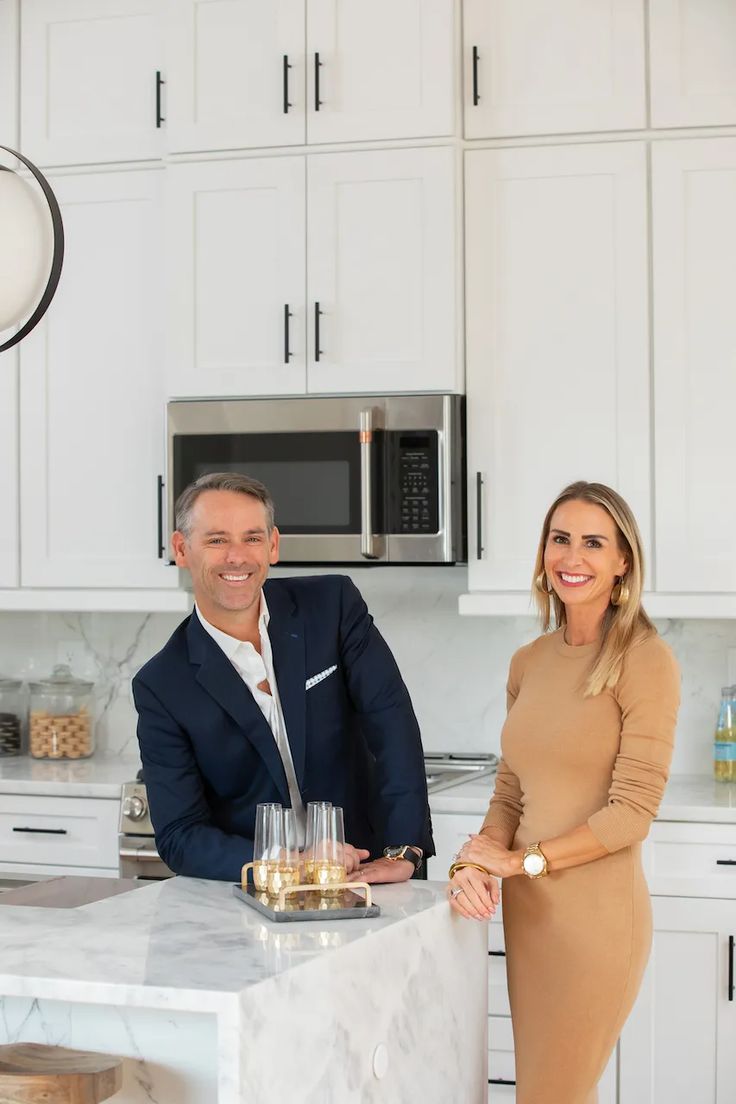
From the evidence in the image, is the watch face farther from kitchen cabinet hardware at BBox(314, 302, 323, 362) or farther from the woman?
kitchen cabinet hardware at BBox(314, 302, 323, 362)

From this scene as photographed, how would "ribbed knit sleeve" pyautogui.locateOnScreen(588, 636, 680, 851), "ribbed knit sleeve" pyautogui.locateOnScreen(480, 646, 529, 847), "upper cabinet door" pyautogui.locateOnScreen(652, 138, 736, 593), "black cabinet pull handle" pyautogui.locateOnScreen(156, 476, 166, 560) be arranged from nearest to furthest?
"ribbed knit sleeve" pyautogui.locateOnScreen(588, 636, 680, 851)
"ribbed knit sleeve" pyautogui.locateOnScreen(480, 646, 529, 847)
"upper cabinet door" pyautogui.locateOnScreen(652, 138, 736, 593)
"black cabinet pull handle" pyautogui.locateOnScreen(156, 476, 166, 560)

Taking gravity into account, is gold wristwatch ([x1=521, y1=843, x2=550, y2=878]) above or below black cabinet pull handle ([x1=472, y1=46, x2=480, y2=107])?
below

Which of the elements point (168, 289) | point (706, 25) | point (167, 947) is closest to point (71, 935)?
point (167, 947)

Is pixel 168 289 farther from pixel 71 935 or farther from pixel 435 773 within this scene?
pixel 71 935

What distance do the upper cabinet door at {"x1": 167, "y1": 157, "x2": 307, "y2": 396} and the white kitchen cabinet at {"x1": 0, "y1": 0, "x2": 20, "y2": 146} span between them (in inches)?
21.8

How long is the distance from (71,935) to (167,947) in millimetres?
154

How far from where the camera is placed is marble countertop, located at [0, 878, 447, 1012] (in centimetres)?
150

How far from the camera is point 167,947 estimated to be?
1.67 m

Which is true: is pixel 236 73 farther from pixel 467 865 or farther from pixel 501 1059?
pixel 501 1059

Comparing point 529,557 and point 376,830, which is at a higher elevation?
point 529,557

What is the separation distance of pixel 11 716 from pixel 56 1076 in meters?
2.61

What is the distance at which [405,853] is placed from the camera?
2.26 meters

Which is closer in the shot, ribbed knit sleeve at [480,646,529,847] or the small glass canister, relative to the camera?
ribbed knit sleeve at [480,646,529,847]

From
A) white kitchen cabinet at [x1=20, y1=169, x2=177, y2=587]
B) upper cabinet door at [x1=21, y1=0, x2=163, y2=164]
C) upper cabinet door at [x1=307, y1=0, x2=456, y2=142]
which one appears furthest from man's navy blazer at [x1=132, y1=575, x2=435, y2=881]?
upper cabinet door at [x1=21, y1=0, x2=163, y2=164]
